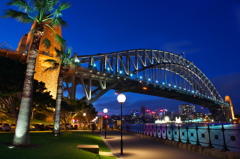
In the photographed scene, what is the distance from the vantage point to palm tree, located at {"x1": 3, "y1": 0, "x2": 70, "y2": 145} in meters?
10.3

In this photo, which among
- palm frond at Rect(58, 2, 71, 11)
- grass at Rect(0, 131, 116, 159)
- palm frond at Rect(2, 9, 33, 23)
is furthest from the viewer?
palm frond at Rect(58, 2, 71, 11)

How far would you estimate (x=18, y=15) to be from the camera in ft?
40.3

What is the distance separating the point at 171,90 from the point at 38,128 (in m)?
62.5

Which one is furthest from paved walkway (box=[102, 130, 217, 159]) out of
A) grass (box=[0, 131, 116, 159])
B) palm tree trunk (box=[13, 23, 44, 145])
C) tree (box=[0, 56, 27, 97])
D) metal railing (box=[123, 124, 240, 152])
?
tree (box=[0, 56, 27, 97])

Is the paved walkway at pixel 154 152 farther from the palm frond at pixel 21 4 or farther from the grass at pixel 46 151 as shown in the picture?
the palm frond at pixel 21 4

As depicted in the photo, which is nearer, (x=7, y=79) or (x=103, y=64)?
(x=7, y=79)

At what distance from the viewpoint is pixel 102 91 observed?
204 feet

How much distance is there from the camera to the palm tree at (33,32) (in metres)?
10.3

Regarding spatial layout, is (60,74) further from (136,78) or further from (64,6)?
(136,78)

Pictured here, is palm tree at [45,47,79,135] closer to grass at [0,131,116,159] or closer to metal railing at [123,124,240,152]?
grass at [0,131,116,159]

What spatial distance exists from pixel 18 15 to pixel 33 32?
1212 millimetres

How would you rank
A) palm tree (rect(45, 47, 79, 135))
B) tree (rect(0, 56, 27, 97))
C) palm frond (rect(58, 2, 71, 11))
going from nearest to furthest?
palm frond (rect(58, 2, 71, 11)) < tree (rect(0, 56, 27, 97)) < palm tree (rect(45, 47, 79, 135))

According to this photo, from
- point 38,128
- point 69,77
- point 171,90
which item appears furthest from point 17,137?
point 171,90

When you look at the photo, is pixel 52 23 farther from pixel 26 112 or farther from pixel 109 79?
pixel 109 79
